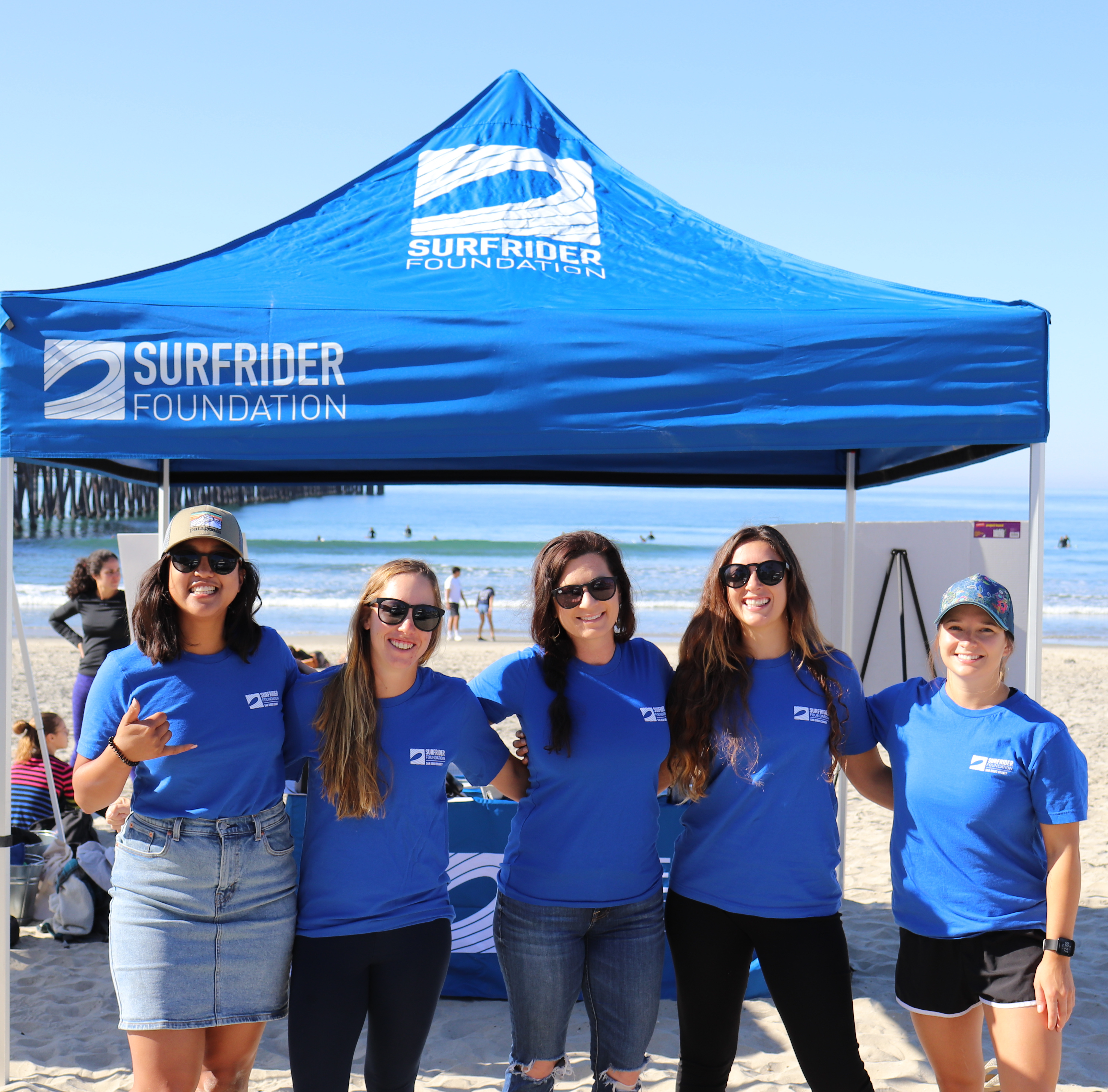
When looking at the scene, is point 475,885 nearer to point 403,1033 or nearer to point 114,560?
point 403,1033

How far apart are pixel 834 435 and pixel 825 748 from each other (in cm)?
86

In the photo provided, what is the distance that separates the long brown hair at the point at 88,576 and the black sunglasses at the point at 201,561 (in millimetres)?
4695

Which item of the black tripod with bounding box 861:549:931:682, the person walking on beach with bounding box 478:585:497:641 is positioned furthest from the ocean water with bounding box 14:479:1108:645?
the black tripod with bounding box 861:549:931:682

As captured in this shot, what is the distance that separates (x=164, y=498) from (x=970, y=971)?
3.61 meters

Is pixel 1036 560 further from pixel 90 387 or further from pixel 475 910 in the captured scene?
pixel 90 387

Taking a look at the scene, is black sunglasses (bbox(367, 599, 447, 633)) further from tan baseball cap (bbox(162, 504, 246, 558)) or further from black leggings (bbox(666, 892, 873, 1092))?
black leggings (bbox(666, 892, 873, 1092))

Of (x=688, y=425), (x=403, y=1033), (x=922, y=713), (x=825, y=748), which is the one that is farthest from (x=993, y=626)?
(x=403, y=1033)

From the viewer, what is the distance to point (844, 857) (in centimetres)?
506

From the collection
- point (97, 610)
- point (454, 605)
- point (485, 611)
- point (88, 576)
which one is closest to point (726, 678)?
point (97, 610)

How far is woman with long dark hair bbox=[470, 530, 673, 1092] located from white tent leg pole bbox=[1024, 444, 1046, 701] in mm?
1193

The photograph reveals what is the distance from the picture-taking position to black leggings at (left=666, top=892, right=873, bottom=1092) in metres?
2.01

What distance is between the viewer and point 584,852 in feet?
6.71

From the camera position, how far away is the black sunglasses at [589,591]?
212 cm

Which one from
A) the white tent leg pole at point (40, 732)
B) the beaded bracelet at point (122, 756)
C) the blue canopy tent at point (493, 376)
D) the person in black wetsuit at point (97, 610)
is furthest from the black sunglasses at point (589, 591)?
the person in black wetsuit at point (97, 610)
